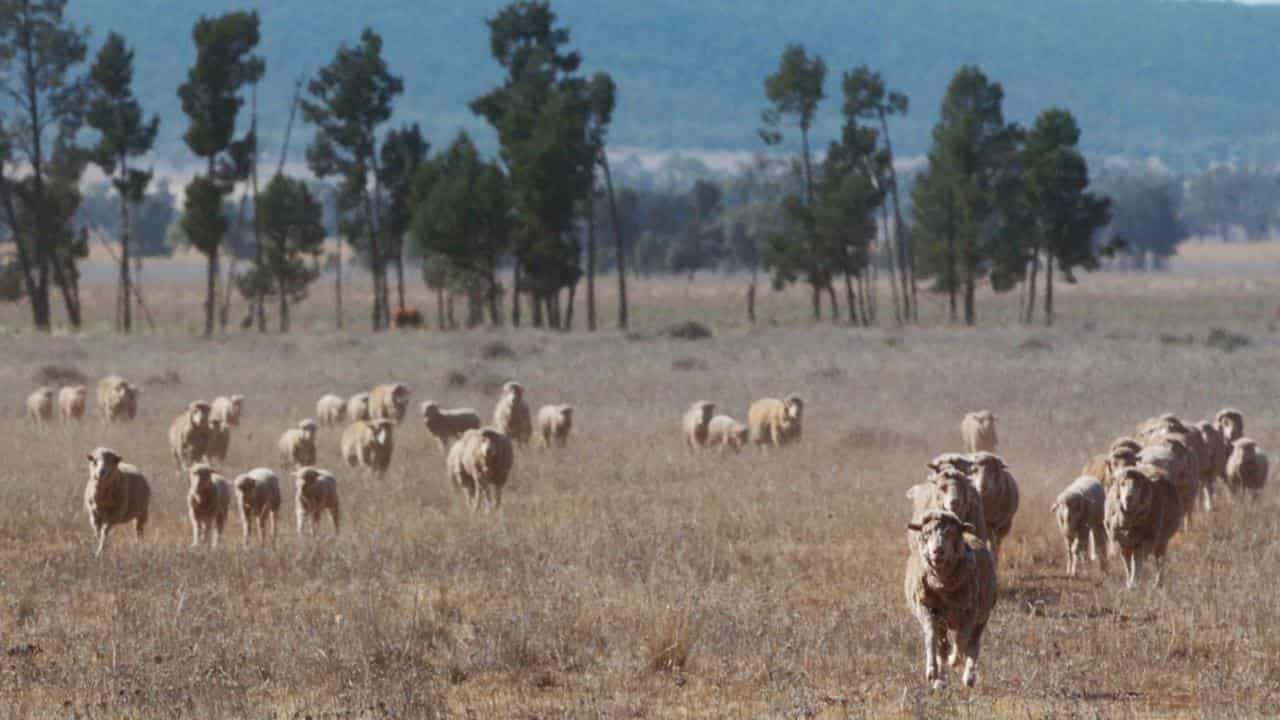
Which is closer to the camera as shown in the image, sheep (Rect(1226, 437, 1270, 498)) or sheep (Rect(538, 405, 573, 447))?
sheep (Rect(1226, 437, 1270, 498))

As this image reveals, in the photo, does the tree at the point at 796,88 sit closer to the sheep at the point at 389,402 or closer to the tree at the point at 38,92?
the tree at the point at 38,92

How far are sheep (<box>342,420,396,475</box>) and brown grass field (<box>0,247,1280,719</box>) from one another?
0.32m

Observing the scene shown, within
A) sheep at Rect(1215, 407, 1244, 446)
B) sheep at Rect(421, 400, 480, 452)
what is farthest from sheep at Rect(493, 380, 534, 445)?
sheep at Rect(1215, 407, 1244, 446)

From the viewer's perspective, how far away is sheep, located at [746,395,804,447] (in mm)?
25625

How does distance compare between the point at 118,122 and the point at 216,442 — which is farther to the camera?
the point at 118,122

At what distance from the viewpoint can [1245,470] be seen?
19.1 m

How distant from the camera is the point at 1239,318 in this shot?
86.3 meters

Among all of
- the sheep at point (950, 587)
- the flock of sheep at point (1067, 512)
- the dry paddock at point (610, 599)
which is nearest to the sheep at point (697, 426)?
the dry paddock at point (610, 599)

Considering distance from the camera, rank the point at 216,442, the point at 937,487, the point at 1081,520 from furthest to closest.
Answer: the point at 216,442 < the point at 1081,520 < the point at 937,487

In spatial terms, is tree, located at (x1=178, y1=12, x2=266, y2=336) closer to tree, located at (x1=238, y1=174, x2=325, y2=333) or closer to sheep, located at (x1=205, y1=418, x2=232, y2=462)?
tree, located at (x1=238, y1=174, x2=325, y2=333)

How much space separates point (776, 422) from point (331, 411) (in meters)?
7.95

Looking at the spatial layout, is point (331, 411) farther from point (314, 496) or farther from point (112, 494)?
point (112, 494)

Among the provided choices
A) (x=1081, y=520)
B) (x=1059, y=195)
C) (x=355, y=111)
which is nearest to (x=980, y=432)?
(x=1081, y=520)

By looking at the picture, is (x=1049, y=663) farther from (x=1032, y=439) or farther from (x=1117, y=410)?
(x=1117, y=410)
